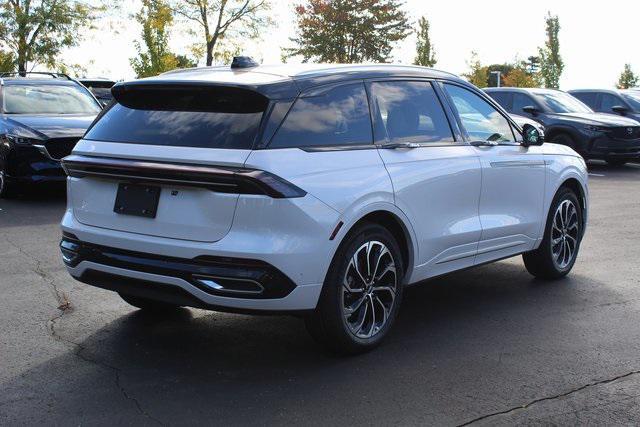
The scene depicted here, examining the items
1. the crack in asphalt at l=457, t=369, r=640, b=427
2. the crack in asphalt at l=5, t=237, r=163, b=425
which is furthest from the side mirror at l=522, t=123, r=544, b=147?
the crack in asphalt at l=5, t=237, r=163, b=425

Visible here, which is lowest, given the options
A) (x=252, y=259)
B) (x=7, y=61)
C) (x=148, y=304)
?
(x=148, y=304)

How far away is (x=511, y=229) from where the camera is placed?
606cm

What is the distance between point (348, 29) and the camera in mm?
53312

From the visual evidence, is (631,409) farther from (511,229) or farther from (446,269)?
(511,229)

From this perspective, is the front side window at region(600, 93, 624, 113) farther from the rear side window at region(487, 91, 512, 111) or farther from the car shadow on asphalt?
the car shadow on asphalt

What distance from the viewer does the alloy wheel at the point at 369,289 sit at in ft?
15.2

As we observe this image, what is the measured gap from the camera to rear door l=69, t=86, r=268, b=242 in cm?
421

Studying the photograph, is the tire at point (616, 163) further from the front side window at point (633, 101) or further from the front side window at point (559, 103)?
the front side window at point (633, 101)

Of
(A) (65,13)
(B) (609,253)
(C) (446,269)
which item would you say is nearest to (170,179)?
(C) (446,269)

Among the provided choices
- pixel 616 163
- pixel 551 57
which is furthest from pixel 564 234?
pixel 551 57

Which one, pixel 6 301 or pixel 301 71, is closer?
pixel 301 71

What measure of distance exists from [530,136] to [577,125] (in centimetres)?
1165

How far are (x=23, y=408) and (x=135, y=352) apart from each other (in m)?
0.94

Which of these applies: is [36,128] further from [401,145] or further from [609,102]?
[609,102]
